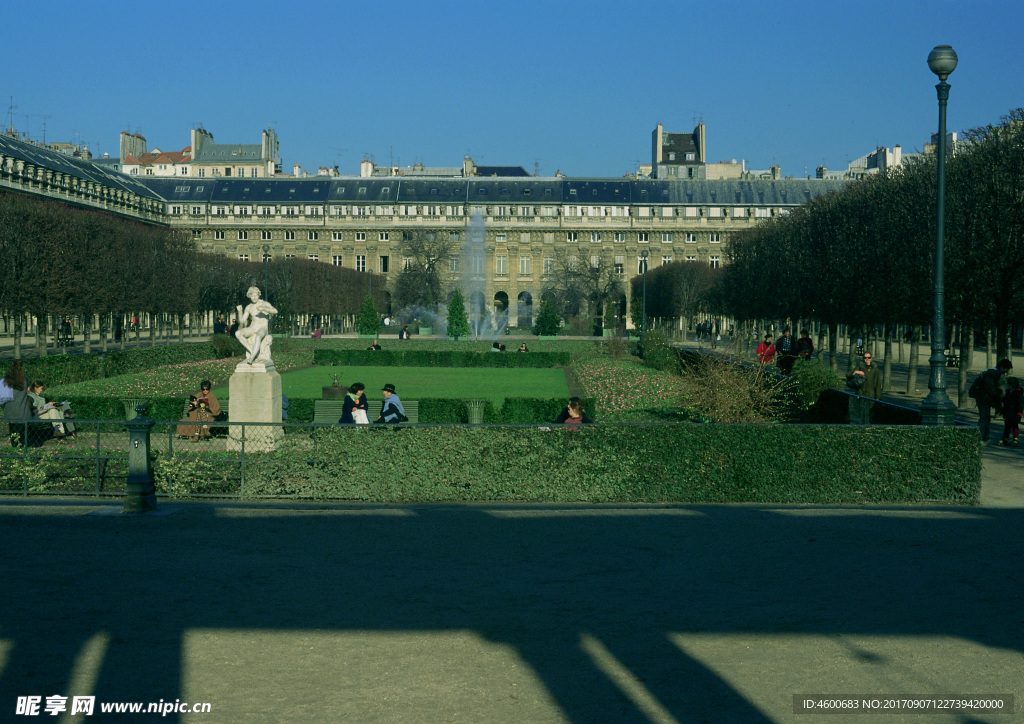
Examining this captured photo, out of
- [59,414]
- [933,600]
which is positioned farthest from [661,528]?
[59,414]

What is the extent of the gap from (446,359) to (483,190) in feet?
191

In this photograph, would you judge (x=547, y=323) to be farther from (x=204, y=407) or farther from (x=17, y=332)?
(x=204, y=407)

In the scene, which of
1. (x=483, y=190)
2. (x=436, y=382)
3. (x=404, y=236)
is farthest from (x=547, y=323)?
(x=483, y=190)

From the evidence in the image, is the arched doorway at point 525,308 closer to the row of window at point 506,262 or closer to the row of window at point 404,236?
the row of window at point 506,262

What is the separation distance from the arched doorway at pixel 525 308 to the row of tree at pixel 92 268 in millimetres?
32969

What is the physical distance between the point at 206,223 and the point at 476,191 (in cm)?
2491

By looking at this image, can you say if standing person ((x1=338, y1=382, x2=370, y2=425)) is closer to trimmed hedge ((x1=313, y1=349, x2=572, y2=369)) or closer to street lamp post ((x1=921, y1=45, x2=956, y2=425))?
street lamp post ((x1=921, y1=45, x2=956, y2=425))

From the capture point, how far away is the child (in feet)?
57.1

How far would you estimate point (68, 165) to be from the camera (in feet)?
229

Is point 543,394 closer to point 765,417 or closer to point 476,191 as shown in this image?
point 765,417

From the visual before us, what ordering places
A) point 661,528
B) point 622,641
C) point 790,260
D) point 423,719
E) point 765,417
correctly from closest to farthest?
point 423,719 → point 622,641 → point 661,528 → point 765,417 → point 790,260

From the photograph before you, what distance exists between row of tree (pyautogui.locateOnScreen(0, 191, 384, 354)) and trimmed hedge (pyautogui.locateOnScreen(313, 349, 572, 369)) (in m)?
5.60

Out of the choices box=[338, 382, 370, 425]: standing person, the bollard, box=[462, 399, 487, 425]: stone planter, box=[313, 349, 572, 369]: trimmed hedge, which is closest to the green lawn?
box=[313, 349, 572, 369]: trimmed hedge

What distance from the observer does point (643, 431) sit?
12.3 m
